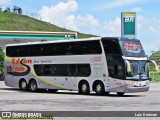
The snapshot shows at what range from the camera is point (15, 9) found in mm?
150000

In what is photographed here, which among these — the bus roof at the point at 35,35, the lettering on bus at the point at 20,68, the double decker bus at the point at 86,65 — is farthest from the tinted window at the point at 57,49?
the bus roof at the point at 35,35

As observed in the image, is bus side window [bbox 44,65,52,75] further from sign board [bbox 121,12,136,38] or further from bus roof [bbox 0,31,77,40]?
bus roof [bbox 0,31,77,40]

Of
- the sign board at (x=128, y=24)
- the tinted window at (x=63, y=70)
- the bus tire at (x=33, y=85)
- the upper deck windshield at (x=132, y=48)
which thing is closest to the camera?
the upper deck windshield at (x=132, y=48)

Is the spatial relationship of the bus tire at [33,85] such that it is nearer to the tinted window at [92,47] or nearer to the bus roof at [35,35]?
the tinted window at [92,47]

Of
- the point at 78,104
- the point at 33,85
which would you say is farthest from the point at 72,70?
the point at 78,104

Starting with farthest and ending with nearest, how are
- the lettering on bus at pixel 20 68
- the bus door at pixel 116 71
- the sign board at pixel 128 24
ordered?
the sign board at pixel 128 24, the lettering on bus at pixel 20 68, the bus door at pixel 116 71

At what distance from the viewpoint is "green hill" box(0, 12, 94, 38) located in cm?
12750

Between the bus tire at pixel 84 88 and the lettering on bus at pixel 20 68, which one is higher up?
the lettering on bus at pixel 20 68

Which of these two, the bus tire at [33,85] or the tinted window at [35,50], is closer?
the tinted window at [35,50]

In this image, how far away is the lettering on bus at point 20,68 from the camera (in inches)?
1259

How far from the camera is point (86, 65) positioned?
2722 centimetres

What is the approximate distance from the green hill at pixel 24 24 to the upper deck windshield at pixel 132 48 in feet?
326

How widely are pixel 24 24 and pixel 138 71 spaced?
106962 mm

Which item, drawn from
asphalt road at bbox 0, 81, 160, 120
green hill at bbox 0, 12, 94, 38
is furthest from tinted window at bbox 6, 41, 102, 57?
green hill at bbox 0, 12, 94, 38
